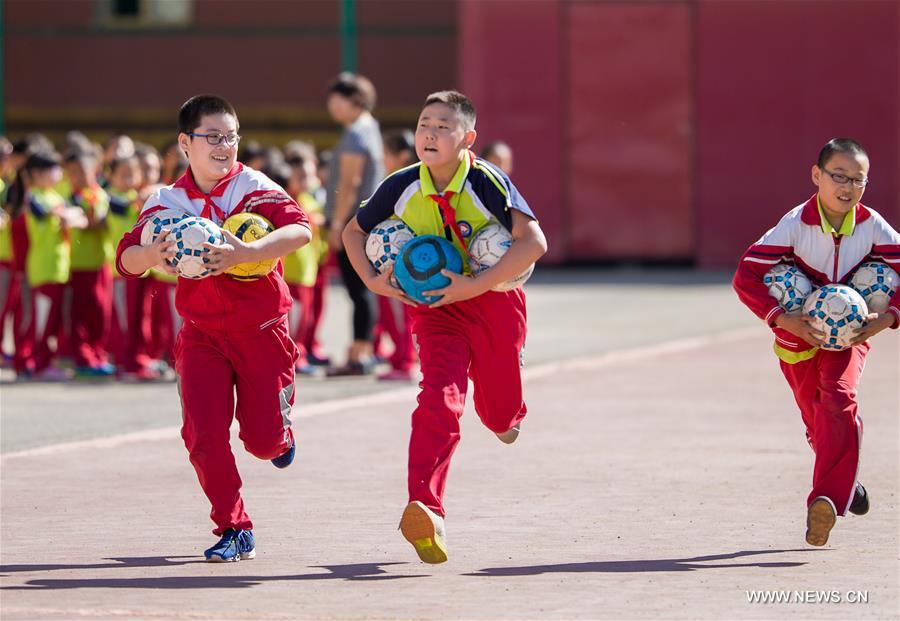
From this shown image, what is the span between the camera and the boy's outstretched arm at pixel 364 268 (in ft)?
24.9

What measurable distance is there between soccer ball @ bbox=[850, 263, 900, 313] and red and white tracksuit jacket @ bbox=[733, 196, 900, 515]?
3 cm

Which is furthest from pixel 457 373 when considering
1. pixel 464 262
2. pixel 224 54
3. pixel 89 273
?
pixel 224 54

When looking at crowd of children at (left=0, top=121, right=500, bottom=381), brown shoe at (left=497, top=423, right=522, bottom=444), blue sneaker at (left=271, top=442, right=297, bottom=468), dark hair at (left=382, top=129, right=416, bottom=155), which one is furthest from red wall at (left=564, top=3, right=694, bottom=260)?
blue sneaker at (left=271, top=442, right=297, bottom=468)

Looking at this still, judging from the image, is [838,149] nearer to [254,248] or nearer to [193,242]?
[254,248]

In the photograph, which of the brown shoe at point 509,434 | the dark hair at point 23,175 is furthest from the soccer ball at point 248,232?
the dark hair at point 23,175

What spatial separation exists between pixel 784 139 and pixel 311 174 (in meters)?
11.7

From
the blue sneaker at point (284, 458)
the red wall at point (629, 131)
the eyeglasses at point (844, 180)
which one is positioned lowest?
the red wall at point (629, 131)

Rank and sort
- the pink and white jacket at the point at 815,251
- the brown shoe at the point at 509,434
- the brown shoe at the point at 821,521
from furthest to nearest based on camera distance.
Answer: the brown shoe at the point at 509,434, the pink and white jacket at the point at 815,251, the brown shoe at the point at 821,521

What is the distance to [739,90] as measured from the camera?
25.0 meters

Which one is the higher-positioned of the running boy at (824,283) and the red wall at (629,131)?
the running boy at (824,283)

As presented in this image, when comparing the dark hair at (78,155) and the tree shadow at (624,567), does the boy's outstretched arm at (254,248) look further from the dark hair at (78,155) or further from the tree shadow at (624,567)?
the dark hair at (78,155)

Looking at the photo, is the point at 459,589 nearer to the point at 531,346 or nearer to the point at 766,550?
the point at 766,550

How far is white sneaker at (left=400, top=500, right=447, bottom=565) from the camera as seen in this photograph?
7.05 m

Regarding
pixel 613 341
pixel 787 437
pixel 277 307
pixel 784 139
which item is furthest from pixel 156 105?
pixel 277 307
